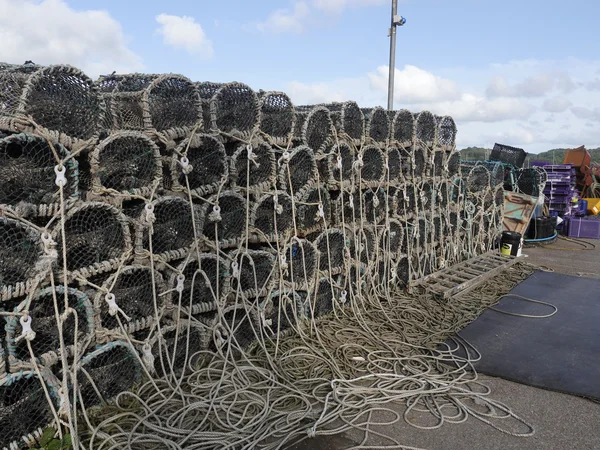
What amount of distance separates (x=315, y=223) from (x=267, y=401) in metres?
1.70

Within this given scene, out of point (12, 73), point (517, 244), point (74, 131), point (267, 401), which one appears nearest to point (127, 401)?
point (267, 401)

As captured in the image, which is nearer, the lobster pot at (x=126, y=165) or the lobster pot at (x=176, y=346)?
the lobster pot at (x=126, y=165)

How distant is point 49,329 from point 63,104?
1166 millimetres

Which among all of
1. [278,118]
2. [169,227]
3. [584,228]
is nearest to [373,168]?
[278,118]

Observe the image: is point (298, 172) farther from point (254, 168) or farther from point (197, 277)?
point (197, 277)

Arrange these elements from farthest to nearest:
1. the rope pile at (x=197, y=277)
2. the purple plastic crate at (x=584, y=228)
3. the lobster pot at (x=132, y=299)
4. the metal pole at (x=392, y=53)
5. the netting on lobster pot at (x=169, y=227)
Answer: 1. the purple plastic crate at (x=584, y=228)
2. the metal pole at (x=392, y=53)
3. the netting on lobster pot at (x=169, y=227)
4. the lobster pot at (x=132, y=299)
5. the rope pile at (x=197, y=277)

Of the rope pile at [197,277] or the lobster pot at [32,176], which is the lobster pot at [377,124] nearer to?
the rope pile at [197,277]

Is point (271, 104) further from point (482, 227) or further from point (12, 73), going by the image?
point (482, 227)

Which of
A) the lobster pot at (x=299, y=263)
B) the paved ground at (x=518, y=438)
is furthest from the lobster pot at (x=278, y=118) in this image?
the paved ground at (x=518, y=438)

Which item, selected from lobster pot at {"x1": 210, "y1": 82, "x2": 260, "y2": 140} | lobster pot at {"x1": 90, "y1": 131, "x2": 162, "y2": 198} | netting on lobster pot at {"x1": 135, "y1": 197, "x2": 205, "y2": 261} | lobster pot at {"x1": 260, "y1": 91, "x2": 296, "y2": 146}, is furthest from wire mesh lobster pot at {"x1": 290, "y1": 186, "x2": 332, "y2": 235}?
lobster pot at {"x1": 90, "y1": 131, "x2": 162, "y2": 198}

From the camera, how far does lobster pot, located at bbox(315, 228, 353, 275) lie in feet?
Result: 13.6

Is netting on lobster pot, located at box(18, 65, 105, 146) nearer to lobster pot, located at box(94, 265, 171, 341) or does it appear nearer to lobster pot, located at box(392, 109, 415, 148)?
lobster pot, located at box(94, 265, 171, 341)

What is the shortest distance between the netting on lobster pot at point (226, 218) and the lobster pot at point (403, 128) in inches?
80.5

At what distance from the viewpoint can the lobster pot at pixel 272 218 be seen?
3.60m
